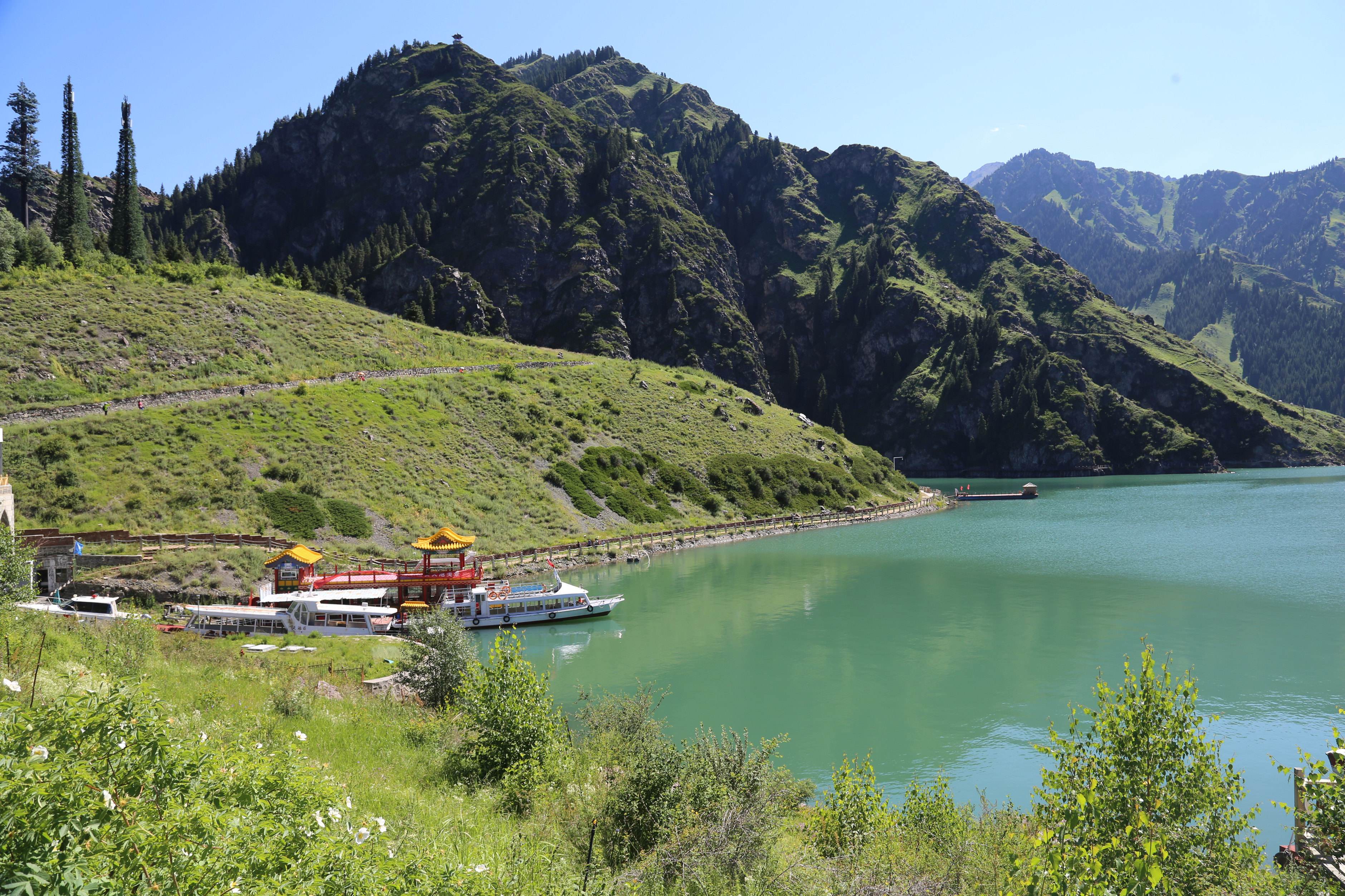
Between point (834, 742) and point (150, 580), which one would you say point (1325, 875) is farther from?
point (150, 580)

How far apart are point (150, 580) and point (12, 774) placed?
43219 millimetres

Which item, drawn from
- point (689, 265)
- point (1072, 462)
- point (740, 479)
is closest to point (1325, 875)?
point (740, 479)

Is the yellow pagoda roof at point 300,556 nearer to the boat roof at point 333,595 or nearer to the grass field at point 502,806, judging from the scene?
the boat roof at point 333,595

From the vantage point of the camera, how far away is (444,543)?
148 feet

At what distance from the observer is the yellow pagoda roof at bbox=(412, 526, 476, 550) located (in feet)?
147

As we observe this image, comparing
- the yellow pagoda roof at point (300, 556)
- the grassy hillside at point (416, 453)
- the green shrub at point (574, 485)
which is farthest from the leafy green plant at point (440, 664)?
the green shrub at point (574, 485)

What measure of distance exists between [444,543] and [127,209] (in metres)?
103

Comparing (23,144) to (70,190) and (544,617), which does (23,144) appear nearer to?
(70,190)

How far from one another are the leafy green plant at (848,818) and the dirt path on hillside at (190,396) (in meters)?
64.0

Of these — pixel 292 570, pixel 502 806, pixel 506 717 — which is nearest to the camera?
pixel 502 806

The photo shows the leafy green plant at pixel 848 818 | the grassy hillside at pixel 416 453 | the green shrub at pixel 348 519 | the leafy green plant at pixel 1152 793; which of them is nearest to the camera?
the leafy green plant at pixel 1152 793

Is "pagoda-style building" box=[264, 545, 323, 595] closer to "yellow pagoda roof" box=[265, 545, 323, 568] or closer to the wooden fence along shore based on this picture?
"yellow pagoda roof" box=[265, 545, 323, 568]

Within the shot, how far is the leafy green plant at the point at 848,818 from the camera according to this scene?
1454cm

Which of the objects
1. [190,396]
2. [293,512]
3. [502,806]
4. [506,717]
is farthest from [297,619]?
[190,396]
